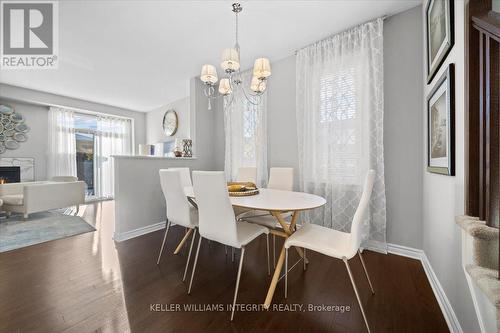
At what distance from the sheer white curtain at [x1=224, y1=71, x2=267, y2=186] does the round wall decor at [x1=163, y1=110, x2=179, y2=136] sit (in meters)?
2.29

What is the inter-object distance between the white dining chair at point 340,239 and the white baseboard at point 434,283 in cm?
42

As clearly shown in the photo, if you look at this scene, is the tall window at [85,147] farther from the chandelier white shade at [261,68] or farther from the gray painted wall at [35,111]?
the chandelier white shade at [261,68]

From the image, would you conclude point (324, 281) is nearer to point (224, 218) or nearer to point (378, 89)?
point (224, 218)

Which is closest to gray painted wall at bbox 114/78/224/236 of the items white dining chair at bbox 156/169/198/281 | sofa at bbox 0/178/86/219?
white dining chair at bbox 156/169/198/281

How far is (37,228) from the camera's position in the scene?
308cm

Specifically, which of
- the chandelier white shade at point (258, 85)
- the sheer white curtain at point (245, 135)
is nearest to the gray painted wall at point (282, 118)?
the sheer white curtain at point (245, 135)

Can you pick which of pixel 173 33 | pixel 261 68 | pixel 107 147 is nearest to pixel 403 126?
pixel 261 68

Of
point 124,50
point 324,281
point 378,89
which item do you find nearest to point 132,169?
point 124,50

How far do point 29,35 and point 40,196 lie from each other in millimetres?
2645

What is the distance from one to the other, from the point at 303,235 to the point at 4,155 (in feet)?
20.6

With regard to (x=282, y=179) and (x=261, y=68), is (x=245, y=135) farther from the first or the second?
(x=261, y=68)

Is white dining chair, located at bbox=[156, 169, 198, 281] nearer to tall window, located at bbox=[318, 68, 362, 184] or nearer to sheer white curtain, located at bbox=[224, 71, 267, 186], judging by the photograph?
sheer white curtain, located at bbox=[224, 71, 267, 186]

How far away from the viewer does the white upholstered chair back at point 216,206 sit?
137 centimetres

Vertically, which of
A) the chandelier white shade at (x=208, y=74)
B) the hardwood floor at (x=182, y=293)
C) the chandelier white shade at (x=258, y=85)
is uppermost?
the chandelier white shade at (x=208, y=74)
